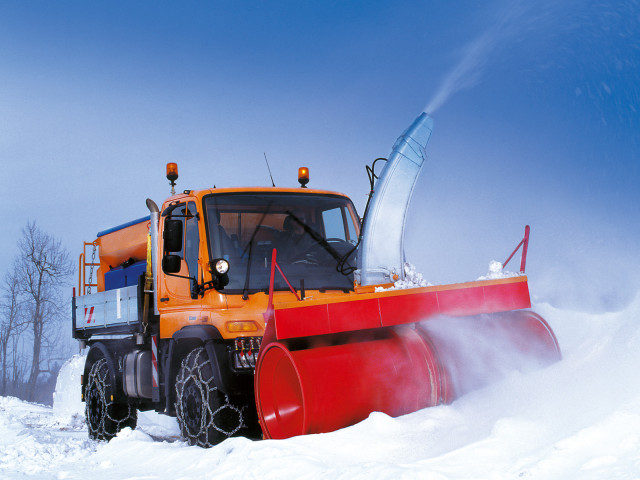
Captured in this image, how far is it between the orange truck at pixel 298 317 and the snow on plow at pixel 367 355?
0.01 metres

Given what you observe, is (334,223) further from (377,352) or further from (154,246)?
(377,352)

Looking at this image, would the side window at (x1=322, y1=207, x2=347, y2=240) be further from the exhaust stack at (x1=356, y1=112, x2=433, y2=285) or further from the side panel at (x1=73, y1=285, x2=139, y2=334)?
the side panel at (x1=73, y1=285, x2=139, y2=334)

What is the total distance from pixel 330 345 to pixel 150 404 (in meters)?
3.37

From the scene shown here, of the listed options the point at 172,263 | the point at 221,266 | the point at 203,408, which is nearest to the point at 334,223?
the point at 221,266

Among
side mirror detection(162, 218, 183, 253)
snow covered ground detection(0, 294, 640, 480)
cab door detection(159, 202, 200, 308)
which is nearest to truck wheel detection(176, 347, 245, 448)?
snow covered ground detection(0, 294, 640, 480)

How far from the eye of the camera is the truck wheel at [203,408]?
5.66m

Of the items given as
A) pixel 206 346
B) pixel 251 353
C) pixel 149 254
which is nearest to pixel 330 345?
pixel 251 353

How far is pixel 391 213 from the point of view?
19.9 feet

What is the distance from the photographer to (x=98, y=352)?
8.80m

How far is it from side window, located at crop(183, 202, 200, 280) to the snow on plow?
146 cm

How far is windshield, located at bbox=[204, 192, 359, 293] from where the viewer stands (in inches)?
237

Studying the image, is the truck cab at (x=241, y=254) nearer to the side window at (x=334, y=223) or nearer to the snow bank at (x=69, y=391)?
the side window at (x=334, y=223)

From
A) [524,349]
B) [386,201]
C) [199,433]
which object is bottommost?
[199,433]

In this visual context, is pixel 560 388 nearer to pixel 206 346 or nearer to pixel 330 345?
pixel 330 345
